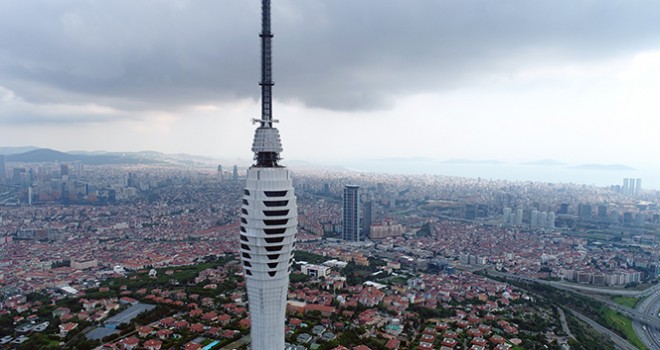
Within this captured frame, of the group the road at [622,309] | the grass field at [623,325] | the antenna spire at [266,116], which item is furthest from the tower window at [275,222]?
the road at [622,309]

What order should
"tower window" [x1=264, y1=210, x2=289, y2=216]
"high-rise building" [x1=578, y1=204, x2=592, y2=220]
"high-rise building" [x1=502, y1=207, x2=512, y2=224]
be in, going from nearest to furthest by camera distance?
"tower window" [x1=264, y1=210, x2=289, y2=216]
"high-rise building" [x1=502, y1=207, x2=512, y2=224]
"high-rise building" [x1=578, y1=204, x2=592, y2=220]

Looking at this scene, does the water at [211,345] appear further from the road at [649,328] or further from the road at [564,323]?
the road at [649,328]

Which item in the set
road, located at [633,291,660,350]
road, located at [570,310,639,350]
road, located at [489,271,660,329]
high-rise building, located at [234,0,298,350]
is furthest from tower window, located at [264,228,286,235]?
road, located at [489,271,660,329]

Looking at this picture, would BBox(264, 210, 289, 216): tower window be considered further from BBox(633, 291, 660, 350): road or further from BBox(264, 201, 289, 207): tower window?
BBox(633, 291, 660, 350): road

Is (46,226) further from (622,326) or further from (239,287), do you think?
(622,326)

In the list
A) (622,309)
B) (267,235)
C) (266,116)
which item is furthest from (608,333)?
(266,116)

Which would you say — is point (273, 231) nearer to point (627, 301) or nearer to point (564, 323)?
point (564, 323)

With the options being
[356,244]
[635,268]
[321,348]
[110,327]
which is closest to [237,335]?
[321,348]
